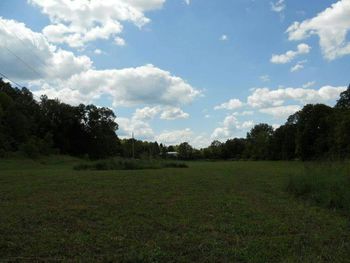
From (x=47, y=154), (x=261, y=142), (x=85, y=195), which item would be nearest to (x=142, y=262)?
(x=85, y=195)

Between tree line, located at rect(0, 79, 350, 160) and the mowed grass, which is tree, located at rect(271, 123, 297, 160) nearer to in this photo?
tree line, located at rect(0, 79, 350, 160)

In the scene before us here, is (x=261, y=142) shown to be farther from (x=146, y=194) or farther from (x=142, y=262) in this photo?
(x=142, y=262)

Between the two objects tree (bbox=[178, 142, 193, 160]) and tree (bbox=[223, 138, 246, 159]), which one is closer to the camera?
tree (bbox=[223, 138, 246, 159])

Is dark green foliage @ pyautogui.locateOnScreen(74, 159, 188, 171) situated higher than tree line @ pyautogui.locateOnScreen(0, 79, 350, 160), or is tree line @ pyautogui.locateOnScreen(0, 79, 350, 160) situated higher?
tree line @ pyautogui.locateOnScreen(0, 79, 350, 160)

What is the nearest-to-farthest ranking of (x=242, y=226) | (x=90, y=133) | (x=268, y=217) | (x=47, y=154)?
(x=242, y=226) → (x=268, y=217) → (x=47, y=154) → (x=90, y=133)

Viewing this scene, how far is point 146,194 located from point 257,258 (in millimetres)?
8970

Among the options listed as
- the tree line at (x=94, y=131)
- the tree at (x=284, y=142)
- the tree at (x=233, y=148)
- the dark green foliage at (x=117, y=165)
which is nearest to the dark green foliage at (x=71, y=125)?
the tree line at (x=94, y=131)

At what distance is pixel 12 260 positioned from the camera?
5.60 metres

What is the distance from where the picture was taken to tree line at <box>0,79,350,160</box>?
59.1 meters

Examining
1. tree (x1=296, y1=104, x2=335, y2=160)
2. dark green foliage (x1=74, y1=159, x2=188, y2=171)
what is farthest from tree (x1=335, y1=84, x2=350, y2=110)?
dark green foliage (x1=74, y1=159, x2=188, y2=171)

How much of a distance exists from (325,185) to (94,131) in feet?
276

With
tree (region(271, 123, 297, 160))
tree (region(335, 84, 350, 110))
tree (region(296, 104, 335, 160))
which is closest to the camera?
tree (region(335, 84, 350, 110))

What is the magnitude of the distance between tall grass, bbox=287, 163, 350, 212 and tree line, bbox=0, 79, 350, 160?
3272 centimetres

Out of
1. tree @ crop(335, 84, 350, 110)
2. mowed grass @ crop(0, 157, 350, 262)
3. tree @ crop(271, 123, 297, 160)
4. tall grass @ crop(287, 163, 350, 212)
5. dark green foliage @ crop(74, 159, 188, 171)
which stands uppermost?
tree @ crop(335, 84, 350, 110)
